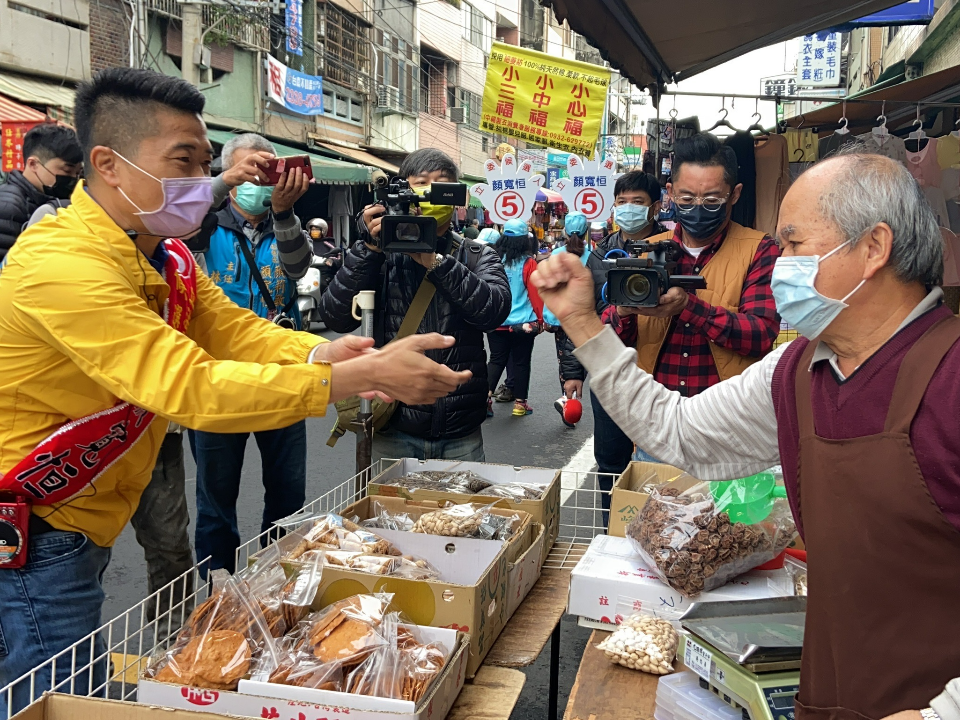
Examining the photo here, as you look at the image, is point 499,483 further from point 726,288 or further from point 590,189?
point 590,189

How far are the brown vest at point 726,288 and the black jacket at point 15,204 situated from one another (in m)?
3.15

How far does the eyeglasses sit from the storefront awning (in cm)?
305

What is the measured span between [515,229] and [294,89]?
14.9m

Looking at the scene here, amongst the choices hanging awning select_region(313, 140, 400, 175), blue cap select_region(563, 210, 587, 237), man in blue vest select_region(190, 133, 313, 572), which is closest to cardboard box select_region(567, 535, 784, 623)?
man in blue vest select_region(190, 133, 313, 572)

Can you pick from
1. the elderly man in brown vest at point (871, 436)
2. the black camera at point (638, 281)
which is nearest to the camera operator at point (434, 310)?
the black camera at point (638, 281)

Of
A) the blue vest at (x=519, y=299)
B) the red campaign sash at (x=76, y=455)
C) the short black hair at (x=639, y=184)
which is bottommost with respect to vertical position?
the red campaign sash at (x=76, y=455)

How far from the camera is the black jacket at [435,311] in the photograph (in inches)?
133

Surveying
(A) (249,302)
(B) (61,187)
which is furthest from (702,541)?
(B) (61,187)

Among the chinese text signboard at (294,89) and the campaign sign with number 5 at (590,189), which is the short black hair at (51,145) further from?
the chinese text signboard at (294,89)

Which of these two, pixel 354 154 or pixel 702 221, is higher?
pixel 354 154

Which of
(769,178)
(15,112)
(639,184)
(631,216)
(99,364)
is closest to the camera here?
(99,364)

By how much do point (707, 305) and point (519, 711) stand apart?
182cm

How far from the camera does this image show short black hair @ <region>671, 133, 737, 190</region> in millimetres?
3295

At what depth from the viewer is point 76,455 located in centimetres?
198
